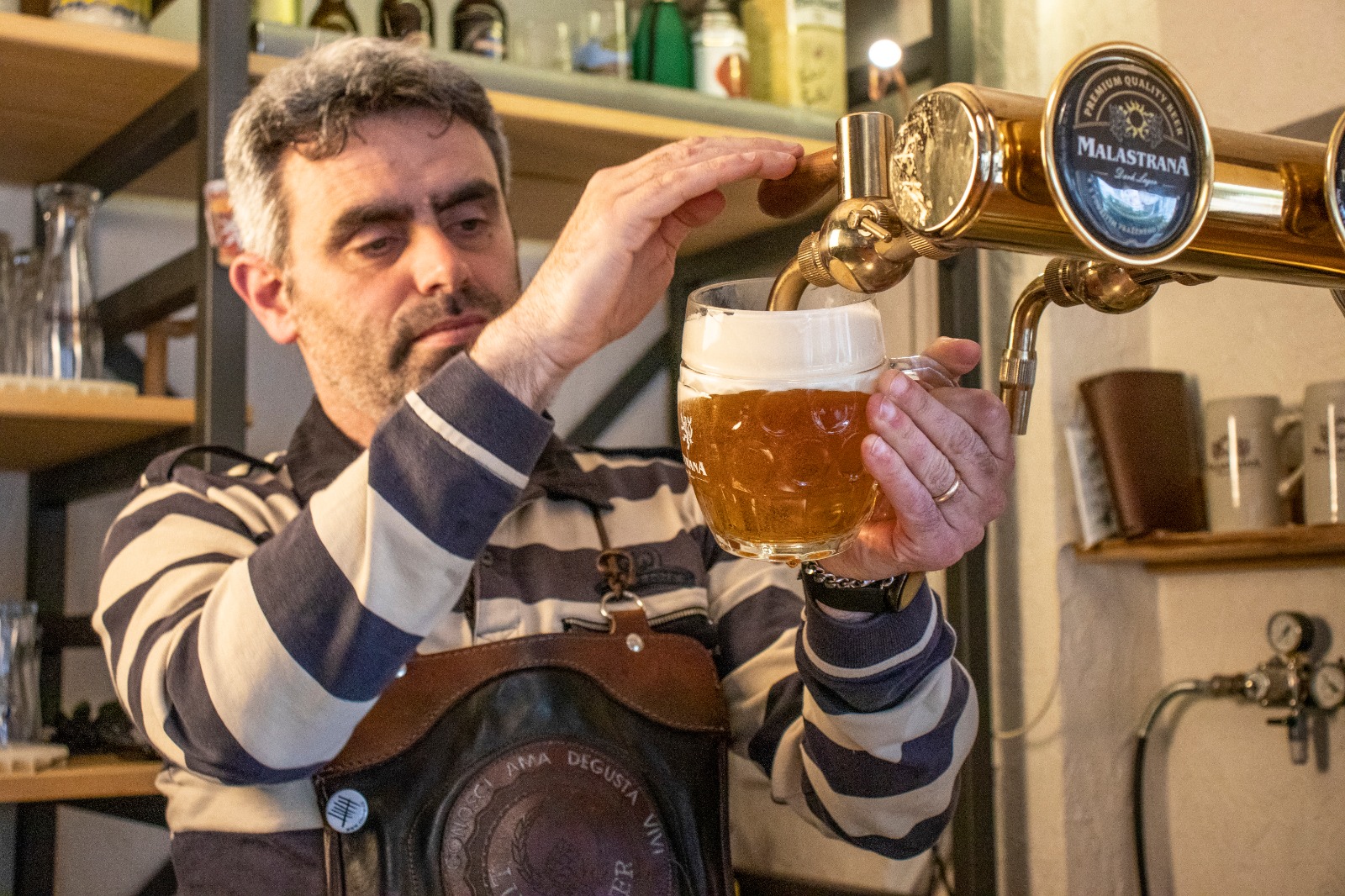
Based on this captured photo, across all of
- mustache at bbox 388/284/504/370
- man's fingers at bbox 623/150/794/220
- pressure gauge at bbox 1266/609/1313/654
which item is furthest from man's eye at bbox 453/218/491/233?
pressure gauge at bbox 1266/609/1313/654

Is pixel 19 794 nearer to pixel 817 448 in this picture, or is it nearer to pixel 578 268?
pixel 578 268

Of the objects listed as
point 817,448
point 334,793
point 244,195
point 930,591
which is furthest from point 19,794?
point 817,448

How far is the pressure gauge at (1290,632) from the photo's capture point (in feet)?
5.17

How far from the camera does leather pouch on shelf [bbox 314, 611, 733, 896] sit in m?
0.97

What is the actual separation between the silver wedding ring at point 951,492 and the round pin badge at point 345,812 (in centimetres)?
57

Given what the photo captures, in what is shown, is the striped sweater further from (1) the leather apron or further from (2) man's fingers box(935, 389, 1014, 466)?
(2) man's fingers box(935, 389, 1014, 466)

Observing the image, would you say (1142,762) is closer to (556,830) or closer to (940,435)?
(556,830)

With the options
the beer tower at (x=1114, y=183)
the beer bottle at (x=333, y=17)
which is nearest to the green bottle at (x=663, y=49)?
the beer bottle at (x=333, y=17)

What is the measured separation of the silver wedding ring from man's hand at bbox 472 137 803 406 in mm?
193

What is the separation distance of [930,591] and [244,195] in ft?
3.00

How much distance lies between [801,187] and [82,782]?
118 centimetres

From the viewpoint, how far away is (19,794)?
1.31 m

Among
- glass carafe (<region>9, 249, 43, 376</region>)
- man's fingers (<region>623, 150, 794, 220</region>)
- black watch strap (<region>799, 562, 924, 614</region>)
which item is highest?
glass carafe (<region>9, 249, 43, 376</region>)

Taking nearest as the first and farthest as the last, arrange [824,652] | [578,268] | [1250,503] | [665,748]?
[578,268] < [824,652] < [665,748] < [1250,503]
